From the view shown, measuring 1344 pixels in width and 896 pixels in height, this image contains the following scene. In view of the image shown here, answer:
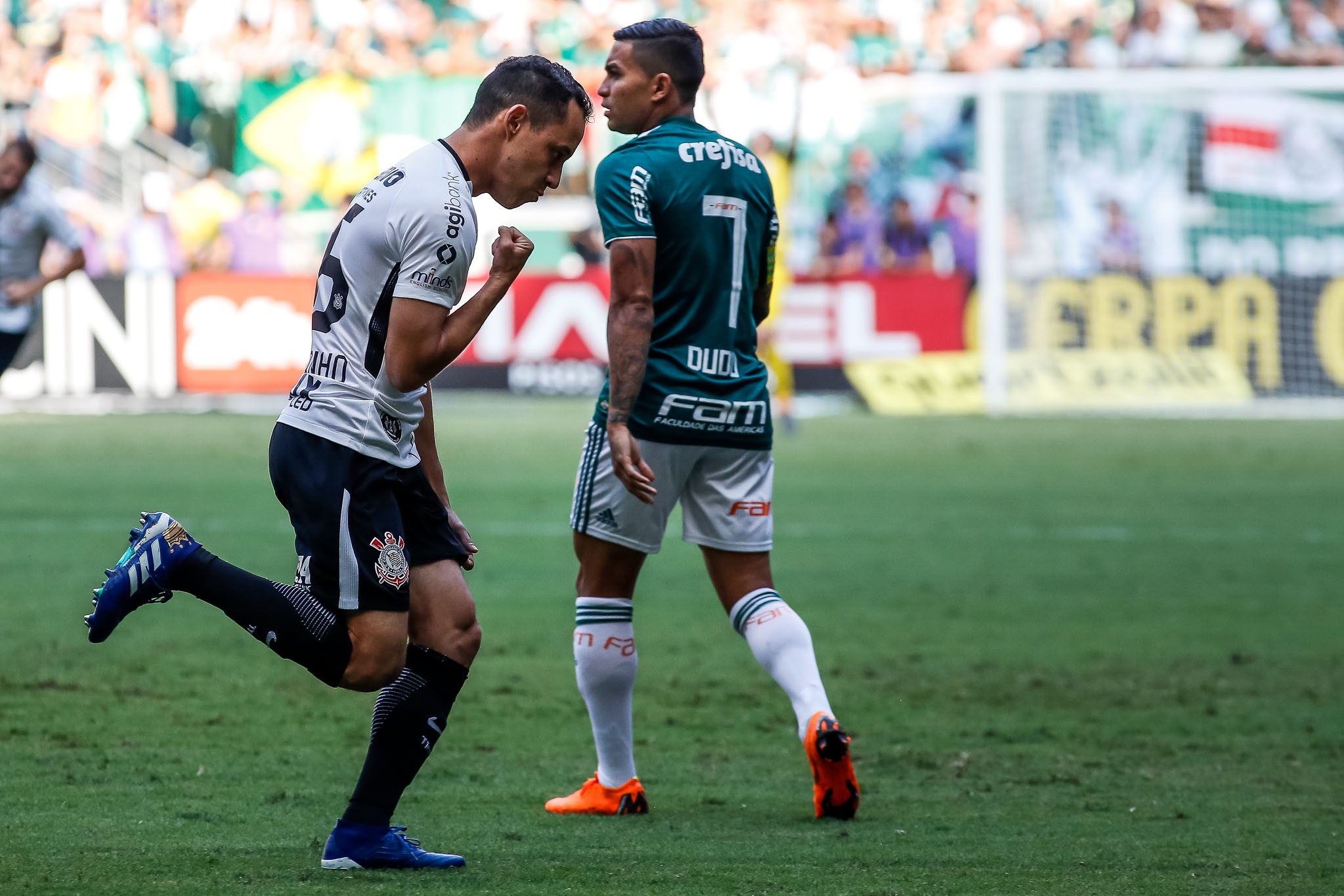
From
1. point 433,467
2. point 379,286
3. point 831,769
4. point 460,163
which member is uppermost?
point 460,163

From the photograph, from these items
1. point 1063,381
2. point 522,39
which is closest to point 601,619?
point 1063,381

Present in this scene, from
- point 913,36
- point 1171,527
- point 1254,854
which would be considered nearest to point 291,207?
point 913,36

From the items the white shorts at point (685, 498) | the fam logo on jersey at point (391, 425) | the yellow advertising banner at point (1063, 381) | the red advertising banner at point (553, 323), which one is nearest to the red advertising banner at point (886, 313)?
the red advertising banner at point (553, 323)

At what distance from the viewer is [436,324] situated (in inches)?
152

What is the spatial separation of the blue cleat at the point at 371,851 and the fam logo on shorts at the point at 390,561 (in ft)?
1.84

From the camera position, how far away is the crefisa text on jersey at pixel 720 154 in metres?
4.86

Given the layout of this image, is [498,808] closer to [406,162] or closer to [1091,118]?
[406,162]

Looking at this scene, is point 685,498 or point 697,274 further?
point 685,498

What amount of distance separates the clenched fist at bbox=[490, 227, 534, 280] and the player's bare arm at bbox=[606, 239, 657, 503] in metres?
0.84

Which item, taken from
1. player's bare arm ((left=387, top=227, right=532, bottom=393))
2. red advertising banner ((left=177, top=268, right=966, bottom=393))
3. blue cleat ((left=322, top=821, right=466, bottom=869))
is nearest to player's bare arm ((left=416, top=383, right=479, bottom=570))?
player's bare arm ((left=387, top=227, right=532, bottom=393))

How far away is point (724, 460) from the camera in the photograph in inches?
197

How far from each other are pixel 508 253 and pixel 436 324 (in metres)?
0.22

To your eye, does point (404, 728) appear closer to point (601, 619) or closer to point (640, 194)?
point (601, 619)

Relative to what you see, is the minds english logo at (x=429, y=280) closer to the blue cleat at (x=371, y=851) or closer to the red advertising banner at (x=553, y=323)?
the blue cleat at (x=371, y=851)
